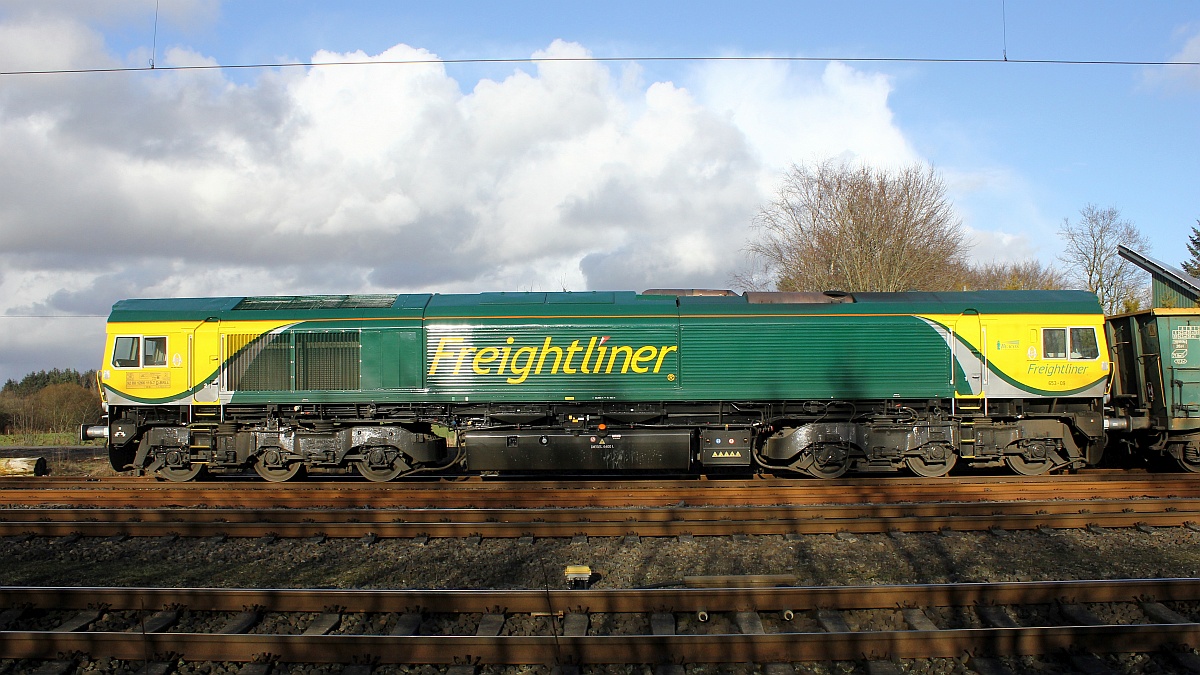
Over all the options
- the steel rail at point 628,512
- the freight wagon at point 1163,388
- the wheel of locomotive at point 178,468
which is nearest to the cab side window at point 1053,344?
the freight wagon at point 1163,388

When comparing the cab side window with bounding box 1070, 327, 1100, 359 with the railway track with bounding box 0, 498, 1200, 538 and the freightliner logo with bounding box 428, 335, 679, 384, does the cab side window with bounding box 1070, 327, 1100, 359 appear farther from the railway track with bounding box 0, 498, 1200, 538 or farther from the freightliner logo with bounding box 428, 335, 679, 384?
the freightliner logo with bounding box 428, 335, 679, 384

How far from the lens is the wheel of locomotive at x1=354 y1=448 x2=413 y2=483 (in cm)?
1295

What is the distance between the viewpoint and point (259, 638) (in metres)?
5.60

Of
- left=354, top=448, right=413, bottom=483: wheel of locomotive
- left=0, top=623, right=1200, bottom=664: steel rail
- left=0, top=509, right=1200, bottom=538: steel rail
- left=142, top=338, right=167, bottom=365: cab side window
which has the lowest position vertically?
left=0, top=623, right=1200, bottom=664: steel rail

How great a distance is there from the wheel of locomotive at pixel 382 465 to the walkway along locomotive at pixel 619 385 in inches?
1.1

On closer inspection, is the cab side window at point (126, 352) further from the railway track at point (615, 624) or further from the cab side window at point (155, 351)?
the railway track at point (615, 624)

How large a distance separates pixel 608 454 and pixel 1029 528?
20.6 feet

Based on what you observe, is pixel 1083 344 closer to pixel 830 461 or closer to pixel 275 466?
pixel 830 461

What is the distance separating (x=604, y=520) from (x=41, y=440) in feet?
79.9

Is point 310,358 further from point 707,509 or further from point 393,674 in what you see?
point 393,674

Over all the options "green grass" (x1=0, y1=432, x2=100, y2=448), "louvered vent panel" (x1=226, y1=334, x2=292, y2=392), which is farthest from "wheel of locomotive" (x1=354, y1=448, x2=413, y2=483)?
"green grass" (x1=0, y1=432, x2=100, y2=448)

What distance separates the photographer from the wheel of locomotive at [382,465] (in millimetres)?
12945

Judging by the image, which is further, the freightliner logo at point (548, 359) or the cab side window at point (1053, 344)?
the freightliner logo at point (548, 359)

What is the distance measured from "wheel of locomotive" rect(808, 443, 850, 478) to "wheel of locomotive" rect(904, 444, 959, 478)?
44.8 inches
